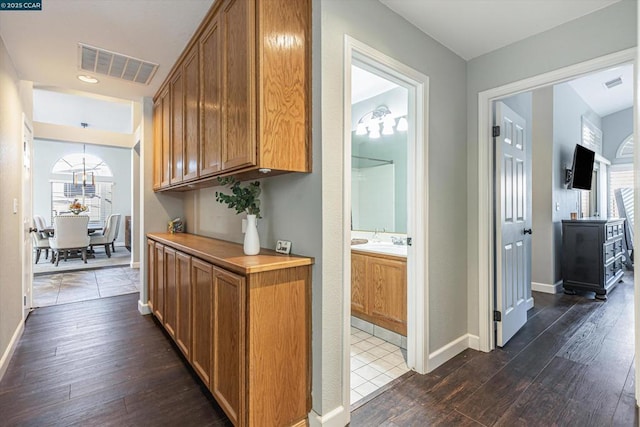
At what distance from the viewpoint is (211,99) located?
2.00 meters

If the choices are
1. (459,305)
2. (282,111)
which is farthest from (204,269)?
(459,305)

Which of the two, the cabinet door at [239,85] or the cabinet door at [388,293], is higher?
the cabinet door at [239,85]

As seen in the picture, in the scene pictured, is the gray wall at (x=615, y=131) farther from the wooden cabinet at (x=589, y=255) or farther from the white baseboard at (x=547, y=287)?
the white baseboard at (x=547, y=287)

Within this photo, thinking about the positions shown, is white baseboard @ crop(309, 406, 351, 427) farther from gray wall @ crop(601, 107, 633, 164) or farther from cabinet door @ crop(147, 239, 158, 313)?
gray wall @ crop(601, 107, 633, 164)

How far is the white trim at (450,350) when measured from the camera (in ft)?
7.32

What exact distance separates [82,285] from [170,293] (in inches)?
129

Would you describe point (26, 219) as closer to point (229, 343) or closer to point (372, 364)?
point (229, 343)

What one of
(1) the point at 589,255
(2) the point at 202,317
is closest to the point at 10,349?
(2) the point at 202,317

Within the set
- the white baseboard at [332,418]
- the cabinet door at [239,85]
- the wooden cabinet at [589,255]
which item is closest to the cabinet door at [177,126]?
the cabinet door at [239,85]

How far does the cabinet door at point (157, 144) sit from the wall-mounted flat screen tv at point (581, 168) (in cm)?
541

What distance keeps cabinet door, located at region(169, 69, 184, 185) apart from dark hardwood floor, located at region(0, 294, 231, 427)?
1488 mm

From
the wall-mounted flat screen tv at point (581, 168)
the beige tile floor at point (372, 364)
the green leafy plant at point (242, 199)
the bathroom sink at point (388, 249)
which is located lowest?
the beige tile floor at point (372, 364)

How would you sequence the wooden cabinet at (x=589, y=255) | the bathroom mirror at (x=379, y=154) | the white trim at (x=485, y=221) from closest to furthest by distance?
the white trim at (x=485, y=221) < the bathroom mirror at (x=379, y=154) < the wooden cabinet at (x=589, y=255)

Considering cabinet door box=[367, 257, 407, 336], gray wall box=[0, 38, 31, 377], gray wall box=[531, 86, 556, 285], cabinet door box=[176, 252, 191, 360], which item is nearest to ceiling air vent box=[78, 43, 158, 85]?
gray wall box=[0, 38, 31, 377]
